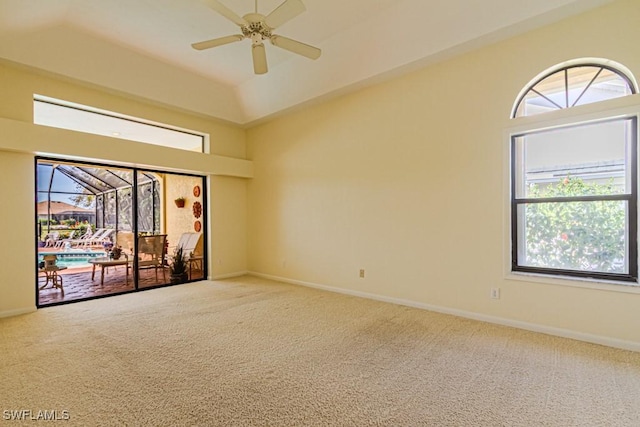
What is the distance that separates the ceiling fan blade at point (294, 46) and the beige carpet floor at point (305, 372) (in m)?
2.98

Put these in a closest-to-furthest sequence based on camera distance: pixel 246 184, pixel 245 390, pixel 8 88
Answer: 1. pixel 245 390
2. pixel 8 88
3. pixel 246 184

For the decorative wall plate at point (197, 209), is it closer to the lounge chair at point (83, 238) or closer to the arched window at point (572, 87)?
the lounge chair at point (83, 238)

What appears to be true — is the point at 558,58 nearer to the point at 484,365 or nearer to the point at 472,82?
the point at 472,82

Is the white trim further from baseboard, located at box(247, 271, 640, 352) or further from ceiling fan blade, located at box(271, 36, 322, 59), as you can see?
ceiling fan blade, located at box(271, 36, 322, 59)

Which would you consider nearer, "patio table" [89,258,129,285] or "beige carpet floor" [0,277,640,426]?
"beige carpet floor" [0,277,640,426]

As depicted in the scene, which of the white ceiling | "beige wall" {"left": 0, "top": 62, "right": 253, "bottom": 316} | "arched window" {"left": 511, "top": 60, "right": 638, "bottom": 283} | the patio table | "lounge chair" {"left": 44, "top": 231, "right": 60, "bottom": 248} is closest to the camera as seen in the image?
"arched window" {"left": 511, "top": 60, "right": 638, "bottom": 283}

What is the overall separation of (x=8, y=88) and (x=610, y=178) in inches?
270

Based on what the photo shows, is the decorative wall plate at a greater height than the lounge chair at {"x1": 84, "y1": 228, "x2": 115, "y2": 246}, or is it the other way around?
the decorative wall plate

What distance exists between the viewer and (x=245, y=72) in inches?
197

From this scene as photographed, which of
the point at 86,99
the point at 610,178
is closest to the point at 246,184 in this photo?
the point at 86,99

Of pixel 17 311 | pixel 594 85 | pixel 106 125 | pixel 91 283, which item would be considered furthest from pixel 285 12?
pixel 91 283

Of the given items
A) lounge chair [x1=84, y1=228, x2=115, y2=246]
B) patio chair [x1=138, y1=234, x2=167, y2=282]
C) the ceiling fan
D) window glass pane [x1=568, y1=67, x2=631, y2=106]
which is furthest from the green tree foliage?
lounge chair [x1=84, y1=228, x2=115, y2=246]

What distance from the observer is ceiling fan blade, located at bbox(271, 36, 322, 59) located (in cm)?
298

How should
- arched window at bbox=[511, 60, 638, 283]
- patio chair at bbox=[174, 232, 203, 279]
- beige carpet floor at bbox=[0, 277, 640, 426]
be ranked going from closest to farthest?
beige carpet floor at bbox=[0, 277, 640, 426] → arched window at bbox=[511, 60, 638, 283] → patio chair at bbox=[174, 232, 203, 279]
